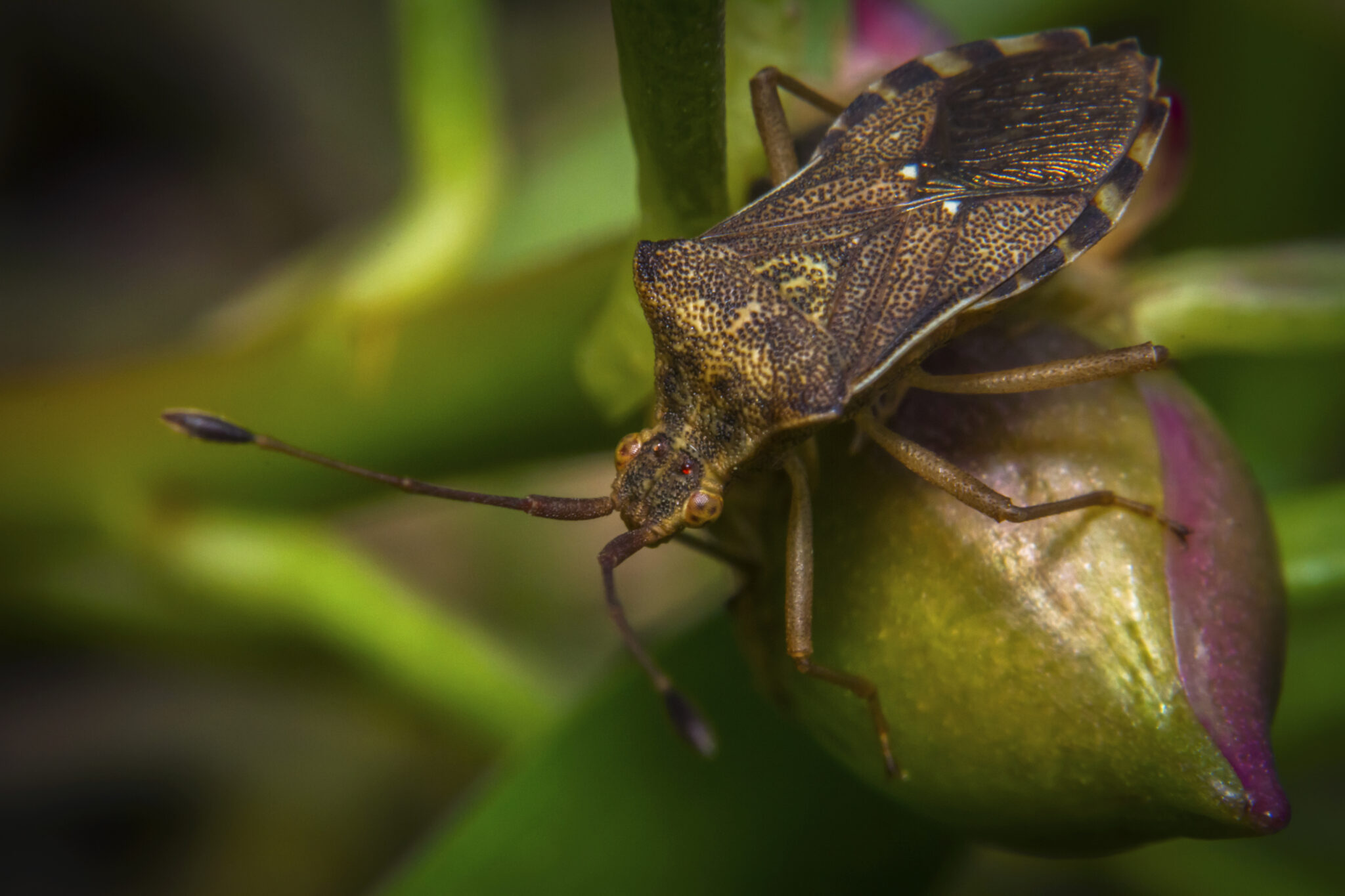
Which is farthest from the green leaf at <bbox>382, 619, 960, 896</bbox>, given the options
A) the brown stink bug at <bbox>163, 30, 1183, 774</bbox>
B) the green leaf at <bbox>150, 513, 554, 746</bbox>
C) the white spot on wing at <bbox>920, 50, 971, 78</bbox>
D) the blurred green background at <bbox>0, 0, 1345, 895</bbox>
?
the white spot on wing at <bbox>920, 50, 971, 78</bbox>

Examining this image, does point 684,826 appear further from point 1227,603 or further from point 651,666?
point 1227,603

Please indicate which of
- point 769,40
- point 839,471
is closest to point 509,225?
point 769,40

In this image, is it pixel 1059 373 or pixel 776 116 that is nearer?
pixel 1059 373

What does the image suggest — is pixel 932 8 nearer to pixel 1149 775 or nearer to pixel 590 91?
pixel 590 91

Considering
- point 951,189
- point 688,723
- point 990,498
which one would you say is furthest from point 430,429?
point 990,498

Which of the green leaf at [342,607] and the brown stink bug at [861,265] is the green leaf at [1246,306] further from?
the green leaf at [342,607]

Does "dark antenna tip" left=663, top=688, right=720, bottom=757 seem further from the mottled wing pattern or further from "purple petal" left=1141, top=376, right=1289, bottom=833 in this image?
"purple petal" left=1141, top=376, right=1289, bottom=833
